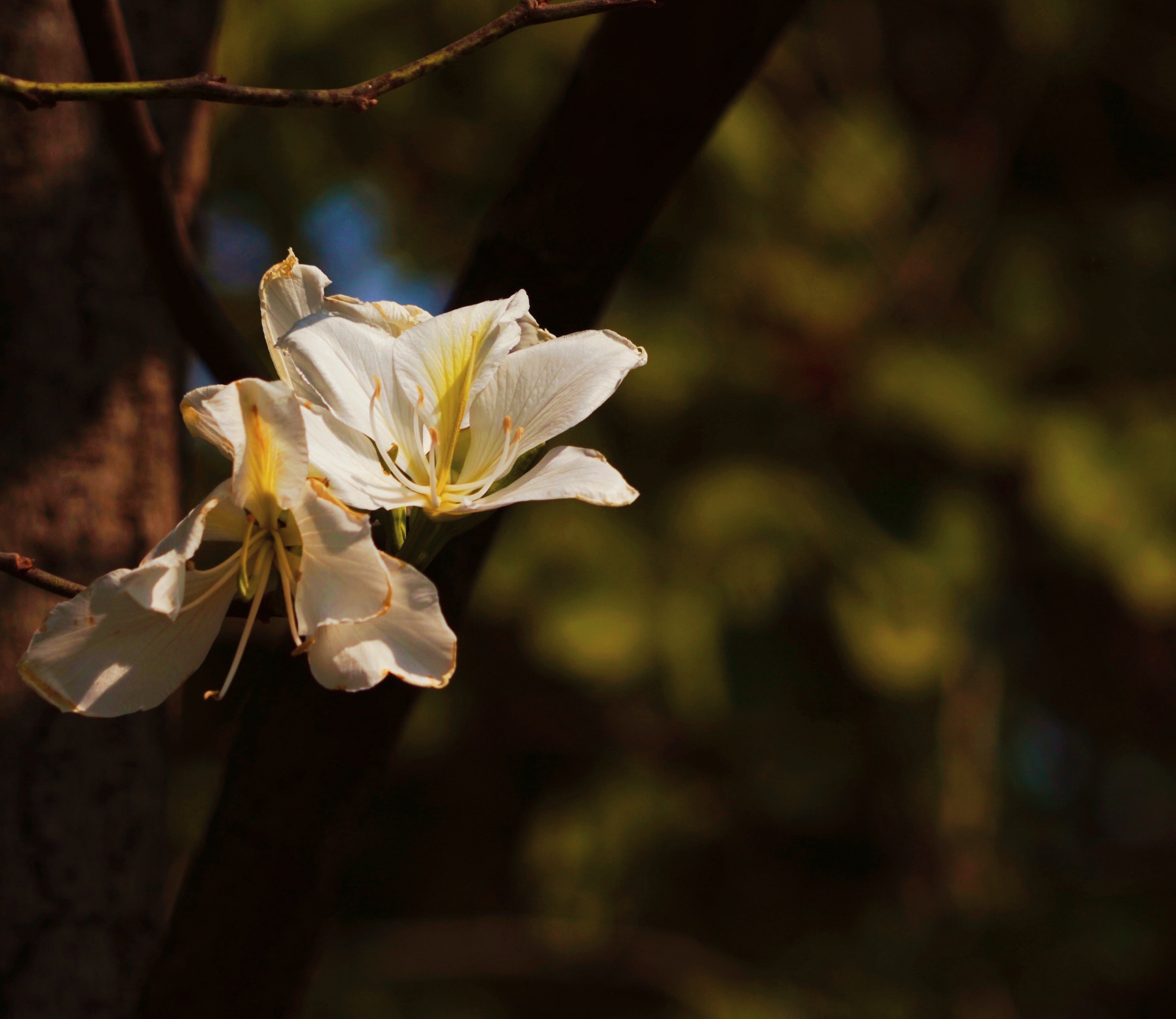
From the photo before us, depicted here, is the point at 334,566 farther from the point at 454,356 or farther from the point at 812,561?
the point at 812,561

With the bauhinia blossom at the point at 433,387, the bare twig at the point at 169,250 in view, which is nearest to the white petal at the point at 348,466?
the bauhinia blossom at the point at 433,387

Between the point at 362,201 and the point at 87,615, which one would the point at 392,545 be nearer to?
the point at 87,615

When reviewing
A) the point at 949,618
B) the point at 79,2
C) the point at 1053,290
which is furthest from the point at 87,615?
the point at 1053,290

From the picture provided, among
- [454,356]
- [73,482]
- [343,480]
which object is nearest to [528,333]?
[454,356]

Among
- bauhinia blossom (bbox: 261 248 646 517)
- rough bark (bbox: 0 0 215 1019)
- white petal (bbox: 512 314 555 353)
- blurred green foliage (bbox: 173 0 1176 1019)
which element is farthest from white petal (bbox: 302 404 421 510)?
blurred green foliage (bbox: 173 0 1176 1019)

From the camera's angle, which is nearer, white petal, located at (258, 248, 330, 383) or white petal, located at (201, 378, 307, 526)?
white petal, located at (201, 378, 307, 526)

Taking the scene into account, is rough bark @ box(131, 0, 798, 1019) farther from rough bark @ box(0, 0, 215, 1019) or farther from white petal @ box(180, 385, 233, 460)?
white petal @ box(180, 385, 233, 460)

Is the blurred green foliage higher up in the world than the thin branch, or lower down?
higher up
